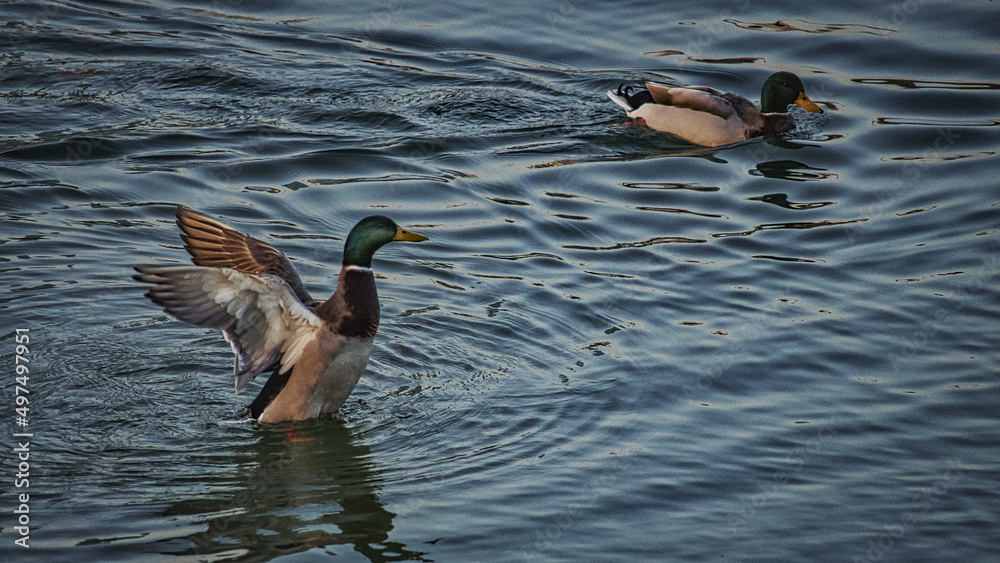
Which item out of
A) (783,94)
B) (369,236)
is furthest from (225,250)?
(783,94)

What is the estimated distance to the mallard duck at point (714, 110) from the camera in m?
11.6

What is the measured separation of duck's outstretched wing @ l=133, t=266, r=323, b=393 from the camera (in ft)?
19.0

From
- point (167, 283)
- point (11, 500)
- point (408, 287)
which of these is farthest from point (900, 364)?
point (11, 500)

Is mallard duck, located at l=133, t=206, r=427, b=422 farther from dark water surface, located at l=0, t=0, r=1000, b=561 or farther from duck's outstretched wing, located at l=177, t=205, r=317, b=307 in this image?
dark water surface, located at l=0, t=0, r=1000, b=561

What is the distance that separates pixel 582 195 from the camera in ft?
33.8

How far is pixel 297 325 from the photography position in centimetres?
634

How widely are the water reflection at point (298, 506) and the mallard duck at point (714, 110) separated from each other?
6.42m

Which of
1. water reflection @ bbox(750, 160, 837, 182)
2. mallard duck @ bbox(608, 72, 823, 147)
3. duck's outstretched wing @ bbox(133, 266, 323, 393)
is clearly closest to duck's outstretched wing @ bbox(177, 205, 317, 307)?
duck's outstretched wing @ bbox(133, 266, 323, 393)

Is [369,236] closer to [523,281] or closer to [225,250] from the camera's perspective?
[225,250]

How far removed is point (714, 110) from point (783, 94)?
0.91 m

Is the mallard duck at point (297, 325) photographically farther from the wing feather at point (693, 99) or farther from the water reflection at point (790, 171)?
the wing feather at point (693, 99)

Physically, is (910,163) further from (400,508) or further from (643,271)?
(400,508)

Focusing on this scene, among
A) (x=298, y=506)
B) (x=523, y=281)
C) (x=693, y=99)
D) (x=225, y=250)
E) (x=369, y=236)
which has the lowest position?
(x=298, y=506)

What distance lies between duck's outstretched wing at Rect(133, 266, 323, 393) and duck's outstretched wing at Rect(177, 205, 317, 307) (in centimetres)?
25
